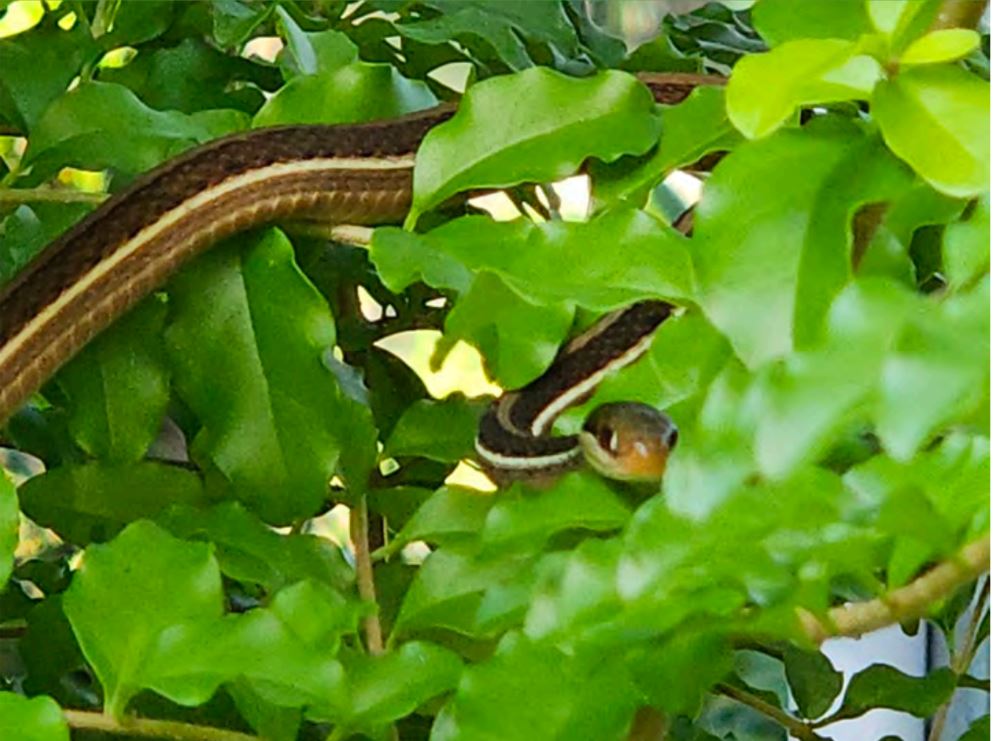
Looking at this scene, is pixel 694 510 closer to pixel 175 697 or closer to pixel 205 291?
pixel 175 697

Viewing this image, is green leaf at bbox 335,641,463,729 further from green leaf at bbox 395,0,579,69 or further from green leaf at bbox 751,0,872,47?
green leaf at bbox 395,0,579,69

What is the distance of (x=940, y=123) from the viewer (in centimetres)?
36

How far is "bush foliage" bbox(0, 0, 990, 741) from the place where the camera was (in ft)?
1.09

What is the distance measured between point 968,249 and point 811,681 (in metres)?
0.47

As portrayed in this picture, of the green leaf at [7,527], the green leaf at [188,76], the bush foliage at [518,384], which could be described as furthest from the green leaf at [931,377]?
the green leaf at [188,76]

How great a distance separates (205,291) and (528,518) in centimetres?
25

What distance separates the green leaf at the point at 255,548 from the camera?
59 centimetres

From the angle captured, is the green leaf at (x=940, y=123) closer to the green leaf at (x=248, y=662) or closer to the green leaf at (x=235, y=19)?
the green leaf at (x=248, y=662)

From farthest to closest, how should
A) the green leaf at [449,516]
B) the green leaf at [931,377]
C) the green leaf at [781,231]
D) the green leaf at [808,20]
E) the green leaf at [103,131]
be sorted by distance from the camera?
the green leaf at [103,131], the green leaf at [449,516], the green leaf at [808,20], the green leaf at [781,231], the green leaf at [931,377]

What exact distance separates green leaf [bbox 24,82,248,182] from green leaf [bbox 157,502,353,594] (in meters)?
0.18

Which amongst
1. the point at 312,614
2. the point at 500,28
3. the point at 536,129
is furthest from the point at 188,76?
the point at 312,614

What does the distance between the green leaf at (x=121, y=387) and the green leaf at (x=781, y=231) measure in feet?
1.16

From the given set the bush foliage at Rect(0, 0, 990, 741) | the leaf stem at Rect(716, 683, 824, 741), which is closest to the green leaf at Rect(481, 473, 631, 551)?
the bush foliage at Rect(0, 0, 990, 741)

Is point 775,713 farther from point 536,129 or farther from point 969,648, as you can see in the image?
point 536,129
